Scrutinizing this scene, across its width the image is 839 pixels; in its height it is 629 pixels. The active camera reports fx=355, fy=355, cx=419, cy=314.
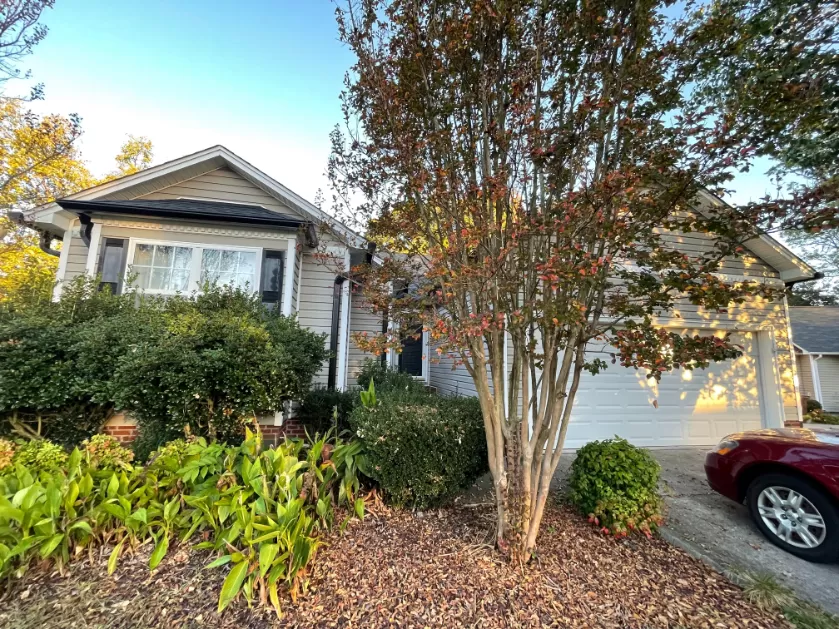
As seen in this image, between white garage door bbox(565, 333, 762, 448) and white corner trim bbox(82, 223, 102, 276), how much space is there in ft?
29.2

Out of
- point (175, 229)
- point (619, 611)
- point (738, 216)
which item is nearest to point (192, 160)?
point (175, 229)

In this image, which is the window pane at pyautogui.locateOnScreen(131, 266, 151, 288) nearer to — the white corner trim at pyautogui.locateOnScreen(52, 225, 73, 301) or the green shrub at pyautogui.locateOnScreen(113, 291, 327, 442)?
the white corner trim at pyautogui.locateOnScreen(52, 225, 73, 301)

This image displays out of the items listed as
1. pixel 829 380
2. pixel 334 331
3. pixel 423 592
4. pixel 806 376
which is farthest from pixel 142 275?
pixel 829 380

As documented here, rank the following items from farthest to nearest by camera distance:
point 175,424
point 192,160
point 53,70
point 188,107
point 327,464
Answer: point 188,107 < point 53,70 < point 192,160 < point 175,424 < point 327,464

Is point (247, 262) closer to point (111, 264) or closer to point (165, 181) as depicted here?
point (111, 264)

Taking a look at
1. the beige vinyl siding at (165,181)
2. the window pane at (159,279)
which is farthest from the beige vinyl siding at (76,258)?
the window pane at (159,279)

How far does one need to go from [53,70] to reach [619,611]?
534 inches

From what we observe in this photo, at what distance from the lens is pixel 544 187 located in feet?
10.7

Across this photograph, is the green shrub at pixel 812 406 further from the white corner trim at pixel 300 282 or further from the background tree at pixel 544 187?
the white corner trim at pixel 300 282

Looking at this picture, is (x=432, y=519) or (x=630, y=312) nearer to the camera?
(x=630, y=312)

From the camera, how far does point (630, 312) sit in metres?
3.05

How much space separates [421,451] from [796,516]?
3.56 m

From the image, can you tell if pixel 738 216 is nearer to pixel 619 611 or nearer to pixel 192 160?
pixel 619 611

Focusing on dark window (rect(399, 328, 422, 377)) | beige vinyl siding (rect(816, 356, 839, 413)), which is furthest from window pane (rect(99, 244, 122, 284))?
beige vinyl siding (rect(816, 356, 839, 413))
